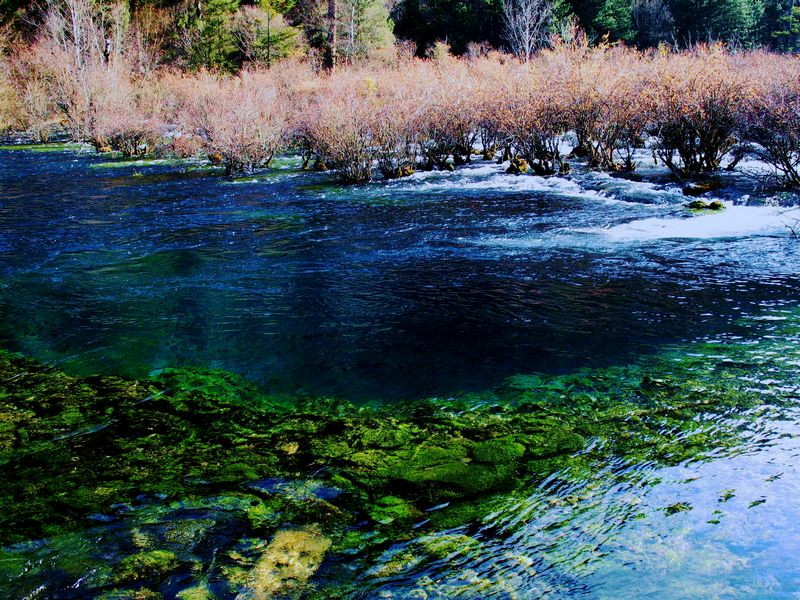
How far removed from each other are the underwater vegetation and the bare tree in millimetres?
41175

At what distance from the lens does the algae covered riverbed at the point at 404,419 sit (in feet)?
12.8

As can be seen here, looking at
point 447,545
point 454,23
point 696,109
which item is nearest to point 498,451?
point 447,545

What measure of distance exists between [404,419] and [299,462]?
1.11 m

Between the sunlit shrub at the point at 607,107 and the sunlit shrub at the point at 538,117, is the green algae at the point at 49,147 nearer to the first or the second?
the sunlit shrub at the point at 538,117

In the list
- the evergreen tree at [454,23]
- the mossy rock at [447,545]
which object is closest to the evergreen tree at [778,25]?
the evergreen tree at [454,23]

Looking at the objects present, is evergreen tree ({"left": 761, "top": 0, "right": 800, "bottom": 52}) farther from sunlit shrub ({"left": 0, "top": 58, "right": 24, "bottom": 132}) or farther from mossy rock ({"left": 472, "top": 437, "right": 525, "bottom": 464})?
mossy rock ({"left": 472, "top": 437, "right": 525, "bottom": 464})

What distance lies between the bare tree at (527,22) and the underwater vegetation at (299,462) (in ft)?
135

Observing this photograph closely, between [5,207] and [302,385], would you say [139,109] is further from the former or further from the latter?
[302,385]

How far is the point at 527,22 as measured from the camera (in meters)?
42.9

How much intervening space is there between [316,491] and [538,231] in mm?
10088

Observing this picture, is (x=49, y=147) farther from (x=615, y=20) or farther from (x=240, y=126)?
(x=615, y=20)

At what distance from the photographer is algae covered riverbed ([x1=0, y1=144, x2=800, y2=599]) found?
390 centimetres

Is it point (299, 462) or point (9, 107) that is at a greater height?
point (9, 107)

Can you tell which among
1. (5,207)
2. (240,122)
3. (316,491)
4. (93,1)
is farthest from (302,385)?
(93,1)
